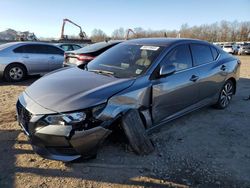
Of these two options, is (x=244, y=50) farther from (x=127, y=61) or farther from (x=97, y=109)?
(x=97, y=109)

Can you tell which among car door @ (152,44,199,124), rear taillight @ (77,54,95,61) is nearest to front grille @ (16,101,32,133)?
car door @ (152,44,199,124)

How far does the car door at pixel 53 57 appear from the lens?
34.3ft

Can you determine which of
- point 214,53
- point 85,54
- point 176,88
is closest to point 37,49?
point 85,54

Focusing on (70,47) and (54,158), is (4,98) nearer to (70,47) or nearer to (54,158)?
(54,158)

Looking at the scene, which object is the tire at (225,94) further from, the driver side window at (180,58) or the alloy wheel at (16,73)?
the alloy wheel at (16,73)

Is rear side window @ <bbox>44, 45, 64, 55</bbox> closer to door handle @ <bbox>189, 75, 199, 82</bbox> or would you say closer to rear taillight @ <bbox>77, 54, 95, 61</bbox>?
rear taillight @ <bbox>77, 54, 95, 61</bbox>

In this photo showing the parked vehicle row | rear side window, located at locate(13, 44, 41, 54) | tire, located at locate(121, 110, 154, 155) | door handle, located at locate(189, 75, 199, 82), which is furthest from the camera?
rear side window, located at locate(13, 44, 41, 54)

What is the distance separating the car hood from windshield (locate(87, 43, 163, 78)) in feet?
0.87

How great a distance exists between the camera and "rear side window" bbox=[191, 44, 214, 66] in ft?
16.6

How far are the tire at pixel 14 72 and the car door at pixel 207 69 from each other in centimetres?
681

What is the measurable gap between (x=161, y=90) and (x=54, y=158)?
1.88 metres

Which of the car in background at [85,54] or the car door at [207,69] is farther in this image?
the car in background at [85,54]

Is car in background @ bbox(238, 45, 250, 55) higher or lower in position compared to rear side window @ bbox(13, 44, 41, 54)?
lower

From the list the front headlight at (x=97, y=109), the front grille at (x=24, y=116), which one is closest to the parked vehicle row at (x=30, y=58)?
the front grille at (x=24, y=116)
